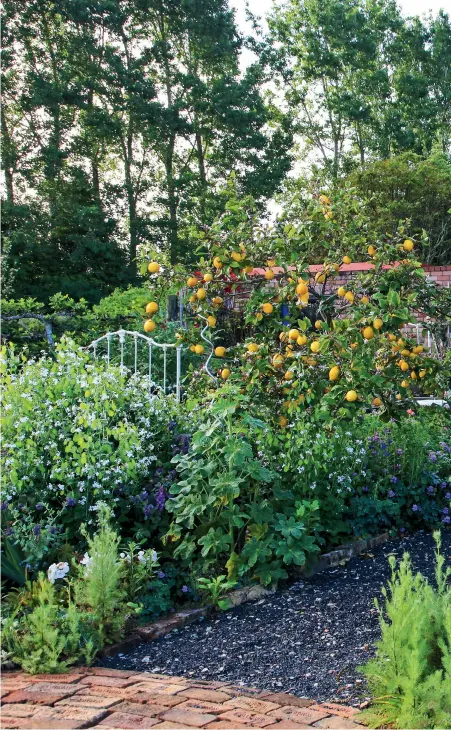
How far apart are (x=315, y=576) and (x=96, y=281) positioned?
14.4m

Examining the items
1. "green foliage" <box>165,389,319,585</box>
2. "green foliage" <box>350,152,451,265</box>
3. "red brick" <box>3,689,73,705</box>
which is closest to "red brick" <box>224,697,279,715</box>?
"red brick" <box>3,689,73,705</box>

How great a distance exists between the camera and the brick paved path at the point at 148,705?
2.16 meters

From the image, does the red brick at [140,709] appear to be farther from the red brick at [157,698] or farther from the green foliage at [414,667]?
the green foliage at [414,667]

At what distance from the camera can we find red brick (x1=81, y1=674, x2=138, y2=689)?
2.48m

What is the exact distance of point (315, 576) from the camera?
139 inches

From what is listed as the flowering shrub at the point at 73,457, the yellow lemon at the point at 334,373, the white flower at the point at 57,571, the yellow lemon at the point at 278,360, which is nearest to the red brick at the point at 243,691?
the white flower at the point at 57,571

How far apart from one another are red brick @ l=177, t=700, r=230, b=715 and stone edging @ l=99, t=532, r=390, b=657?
0.61 metres

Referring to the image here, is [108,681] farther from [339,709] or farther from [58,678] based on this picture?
[339,709]

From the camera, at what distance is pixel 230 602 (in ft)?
10.6

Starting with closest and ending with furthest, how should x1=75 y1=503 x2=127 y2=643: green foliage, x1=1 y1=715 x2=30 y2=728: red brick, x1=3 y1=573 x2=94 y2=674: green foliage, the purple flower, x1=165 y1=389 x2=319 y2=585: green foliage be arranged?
x1=1 y1=715 x2=30 y2=728: red brick < x1=3 y1=573 x2=94 y2=674: green foliage < x1=75 y1=503 x2=127 y2=643: green foliage < x1=165 y1=389 x2=319 y2=585: green foliage < the purple flower

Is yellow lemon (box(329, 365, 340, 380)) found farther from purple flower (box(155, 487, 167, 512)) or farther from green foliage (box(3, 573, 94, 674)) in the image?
green foliage (box(3, 573, 94, 674))

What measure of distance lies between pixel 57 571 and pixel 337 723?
55.5 inches

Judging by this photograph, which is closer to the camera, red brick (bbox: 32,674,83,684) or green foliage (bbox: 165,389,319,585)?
red brick (bbox: 32,674,83,684)

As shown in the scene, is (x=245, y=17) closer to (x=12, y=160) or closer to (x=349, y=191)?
(x=12, y=160)
